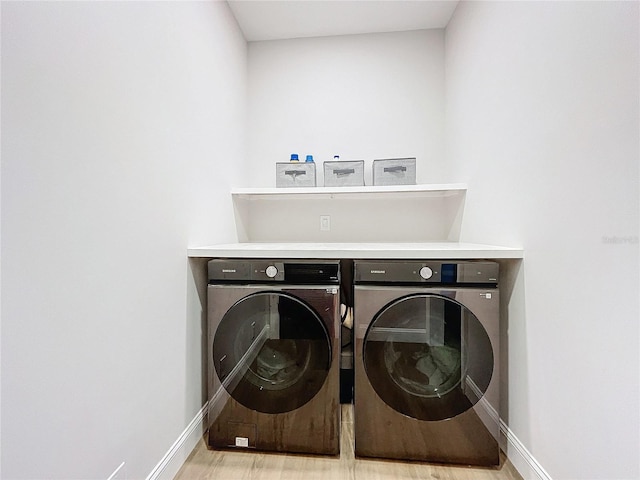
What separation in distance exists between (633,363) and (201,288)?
1.57 metres

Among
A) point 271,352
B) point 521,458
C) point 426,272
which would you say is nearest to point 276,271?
point 271,352

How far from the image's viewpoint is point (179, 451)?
4.19 feet

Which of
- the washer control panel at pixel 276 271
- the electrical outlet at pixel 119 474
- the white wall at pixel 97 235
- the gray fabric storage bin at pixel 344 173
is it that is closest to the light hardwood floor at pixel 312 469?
the white wall at pixel 97 235

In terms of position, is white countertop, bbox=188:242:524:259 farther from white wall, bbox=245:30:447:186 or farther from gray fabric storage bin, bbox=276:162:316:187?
white wall, bbox=245:30:447:186

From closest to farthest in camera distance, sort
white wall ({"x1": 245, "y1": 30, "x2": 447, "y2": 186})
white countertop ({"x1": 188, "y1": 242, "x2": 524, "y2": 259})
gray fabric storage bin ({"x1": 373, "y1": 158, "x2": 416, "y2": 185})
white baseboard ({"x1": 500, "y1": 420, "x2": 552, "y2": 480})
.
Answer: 1. white baseboard ({"x1": 500, "y1": 420, "x2": 552, "y2": 480})
2. white countertop ({"x1": 188, "y1": 242, "x2": 524, "y2": 259})
3. gray fabric storage bin ({"x1": 373, "y1": 158, "x2": 416, "y2": 185})
4. white wall ({"x1": 245, "y1": 30, "x2": 447, "y2": 186})

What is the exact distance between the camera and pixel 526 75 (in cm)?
117

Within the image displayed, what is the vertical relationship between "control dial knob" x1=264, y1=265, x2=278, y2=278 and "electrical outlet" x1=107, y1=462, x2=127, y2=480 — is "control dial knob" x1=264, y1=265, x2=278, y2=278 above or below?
above

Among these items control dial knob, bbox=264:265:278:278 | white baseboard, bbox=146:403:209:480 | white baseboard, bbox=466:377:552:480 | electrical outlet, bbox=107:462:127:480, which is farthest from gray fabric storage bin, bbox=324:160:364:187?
electrical outlet, bbox=107:462:127:480

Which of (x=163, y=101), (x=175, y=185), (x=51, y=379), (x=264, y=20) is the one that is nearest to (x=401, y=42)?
(x=264, y=20)

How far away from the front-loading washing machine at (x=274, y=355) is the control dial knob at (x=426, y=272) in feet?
1.19

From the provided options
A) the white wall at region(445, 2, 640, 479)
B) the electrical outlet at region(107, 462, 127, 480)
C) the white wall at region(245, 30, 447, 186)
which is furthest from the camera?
the white wall at region(245, 30, 447, 186)

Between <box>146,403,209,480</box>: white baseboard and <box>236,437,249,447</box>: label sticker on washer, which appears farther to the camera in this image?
<box>236,437,249,447</box>: label sticker on washer

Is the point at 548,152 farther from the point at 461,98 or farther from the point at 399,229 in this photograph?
the point at 399,229

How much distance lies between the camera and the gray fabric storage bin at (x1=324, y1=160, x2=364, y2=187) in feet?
6.58
